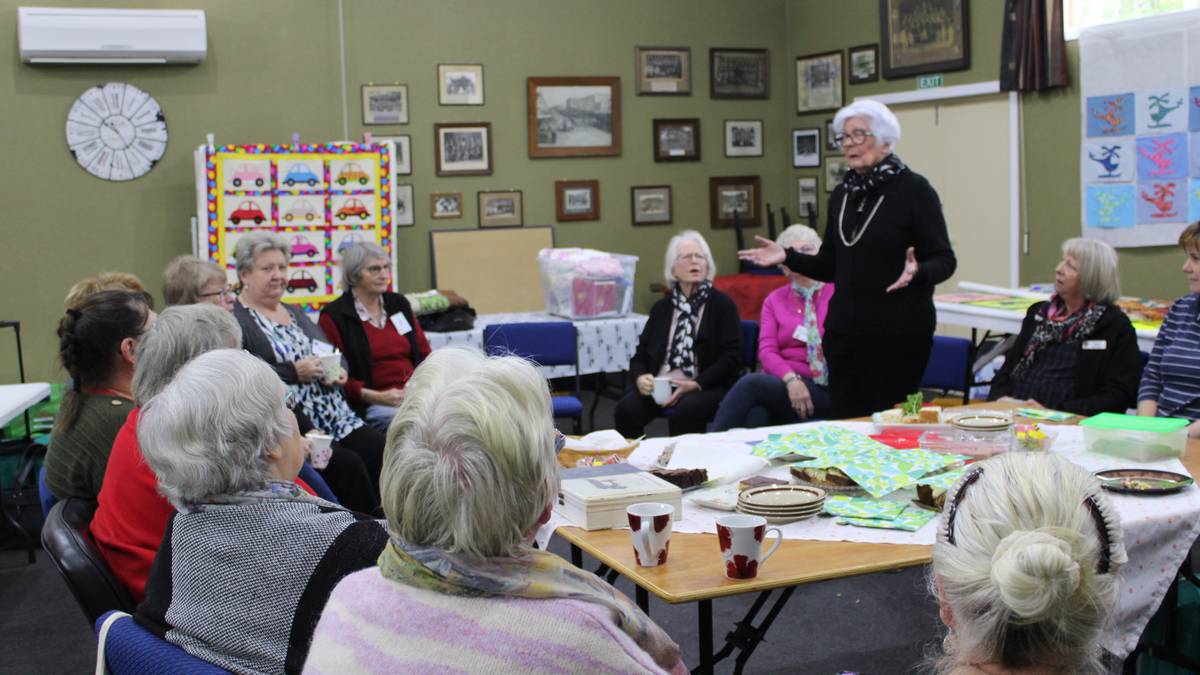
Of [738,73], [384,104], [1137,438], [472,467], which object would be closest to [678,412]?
[1137,438]

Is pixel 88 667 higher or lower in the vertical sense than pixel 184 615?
lower

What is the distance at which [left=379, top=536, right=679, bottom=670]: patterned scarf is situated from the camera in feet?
4.49

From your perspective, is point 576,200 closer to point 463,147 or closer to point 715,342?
point 463,147

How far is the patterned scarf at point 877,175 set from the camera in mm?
4125

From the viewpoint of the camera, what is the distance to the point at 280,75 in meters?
7.97

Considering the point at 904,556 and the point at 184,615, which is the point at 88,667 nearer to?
the point at 184,615

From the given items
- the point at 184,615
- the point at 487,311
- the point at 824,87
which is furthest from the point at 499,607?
the point at 824,87

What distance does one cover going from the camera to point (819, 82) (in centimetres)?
891

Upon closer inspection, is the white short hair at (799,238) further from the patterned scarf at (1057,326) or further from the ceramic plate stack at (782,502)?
the ceramic plate stack at (782,502)

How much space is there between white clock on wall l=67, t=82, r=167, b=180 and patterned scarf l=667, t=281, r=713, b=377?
4.25 m

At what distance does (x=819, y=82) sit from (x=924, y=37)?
119 centimetres

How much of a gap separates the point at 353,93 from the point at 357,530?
6688 mm

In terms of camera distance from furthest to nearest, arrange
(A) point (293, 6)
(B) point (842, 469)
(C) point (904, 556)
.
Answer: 1. (A) point (293, 6)
2. (B) point (842, 469)
3. (C) point (904, 556)

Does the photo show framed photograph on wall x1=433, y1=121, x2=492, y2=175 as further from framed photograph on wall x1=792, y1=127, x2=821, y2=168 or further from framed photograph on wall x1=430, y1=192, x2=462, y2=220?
framed photograph on wall x1=792, y1=127, x2=821, y2=168
